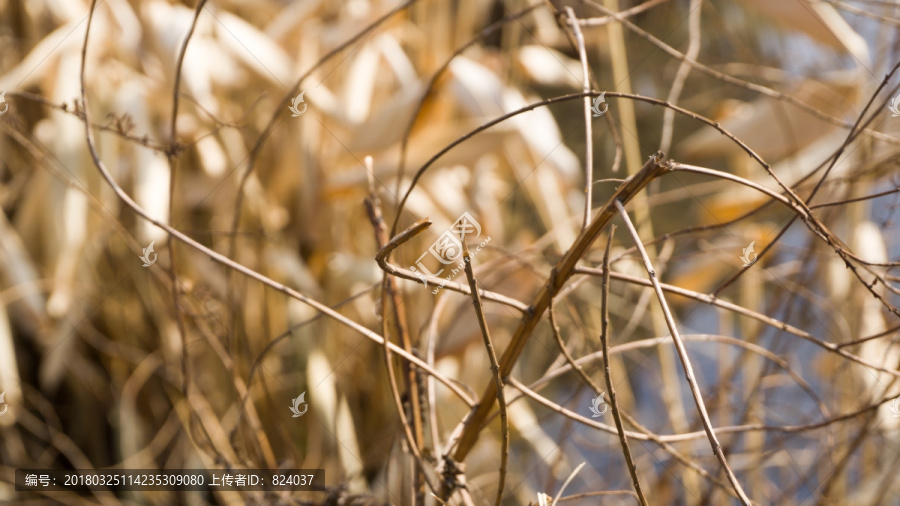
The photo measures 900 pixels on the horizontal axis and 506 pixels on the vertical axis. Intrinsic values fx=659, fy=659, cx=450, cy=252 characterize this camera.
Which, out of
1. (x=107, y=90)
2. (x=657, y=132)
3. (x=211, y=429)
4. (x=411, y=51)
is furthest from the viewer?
(x=657, y=132)

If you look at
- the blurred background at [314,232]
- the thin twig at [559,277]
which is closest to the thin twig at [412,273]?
the thin twig at [559,277]

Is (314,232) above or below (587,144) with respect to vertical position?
above

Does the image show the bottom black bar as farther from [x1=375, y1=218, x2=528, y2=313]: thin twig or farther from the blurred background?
[x1=375, y1=218, x2=528, y2=313]: thin twig

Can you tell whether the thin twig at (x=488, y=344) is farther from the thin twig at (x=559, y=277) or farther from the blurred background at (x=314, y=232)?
the blurred background at (x=314, y=232)

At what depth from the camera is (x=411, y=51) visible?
625mm

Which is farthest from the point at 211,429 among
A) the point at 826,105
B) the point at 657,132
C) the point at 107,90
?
the point at 657,132

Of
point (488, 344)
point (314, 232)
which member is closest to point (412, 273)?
point (488, 344)

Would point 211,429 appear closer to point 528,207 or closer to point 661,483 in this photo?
point 661,483

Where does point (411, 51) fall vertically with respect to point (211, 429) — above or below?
above

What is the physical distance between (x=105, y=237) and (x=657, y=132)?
27.5 inches

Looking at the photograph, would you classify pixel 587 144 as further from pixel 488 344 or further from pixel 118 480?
pixel 118 480

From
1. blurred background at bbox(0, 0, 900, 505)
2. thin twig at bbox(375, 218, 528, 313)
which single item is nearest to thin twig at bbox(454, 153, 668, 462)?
thin twig at bbox(375, 218, 528, 313)

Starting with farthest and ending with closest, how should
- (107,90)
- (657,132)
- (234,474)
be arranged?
(657,132) → (107,90) → (234,474)

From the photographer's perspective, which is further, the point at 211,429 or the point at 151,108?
the point at 151,108
